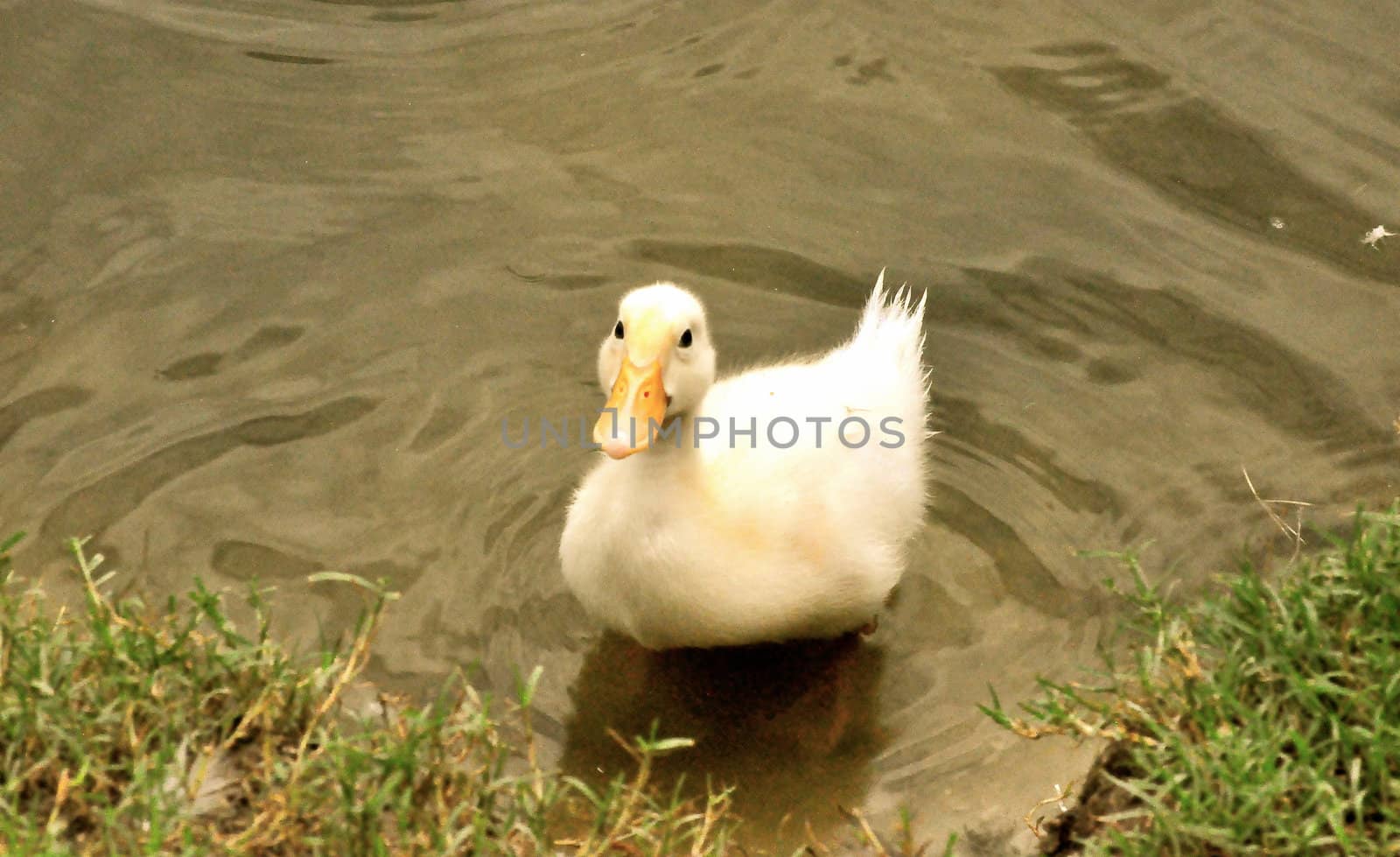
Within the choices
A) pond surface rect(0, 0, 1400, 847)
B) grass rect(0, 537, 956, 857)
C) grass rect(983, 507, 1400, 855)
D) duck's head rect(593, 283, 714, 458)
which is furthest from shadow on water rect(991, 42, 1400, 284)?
grass rect(0, 537, 956, 857)

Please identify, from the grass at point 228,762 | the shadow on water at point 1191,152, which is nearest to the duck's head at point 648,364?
the grass at point 228,762

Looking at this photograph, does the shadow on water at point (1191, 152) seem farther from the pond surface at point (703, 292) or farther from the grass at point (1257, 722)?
the grass at point (1257, 722)

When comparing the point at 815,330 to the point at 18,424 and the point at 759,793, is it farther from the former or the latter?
the point at 18,424

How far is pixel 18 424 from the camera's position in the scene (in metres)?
4.96

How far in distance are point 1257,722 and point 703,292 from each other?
2.83 m

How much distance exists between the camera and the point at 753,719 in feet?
14.3

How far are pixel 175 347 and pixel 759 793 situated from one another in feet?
8.29

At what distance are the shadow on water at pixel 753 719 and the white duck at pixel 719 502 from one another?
0.20 metres

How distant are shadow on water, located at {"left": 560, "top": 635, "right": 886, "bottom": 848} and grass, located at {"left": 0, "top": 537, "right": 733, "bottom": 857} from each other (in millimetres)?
699

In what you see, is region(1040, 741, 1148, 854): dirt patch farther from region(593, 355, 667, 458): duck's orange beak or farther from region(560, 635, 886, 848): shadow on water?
region(593, 355, 667, 458): duck's orange beak

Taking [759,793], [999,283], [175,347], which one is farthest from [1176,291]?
[175,347]

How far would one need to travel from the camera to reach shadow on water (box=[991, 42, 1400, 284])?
577 centimetres

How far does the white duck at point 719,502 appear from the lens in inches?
155

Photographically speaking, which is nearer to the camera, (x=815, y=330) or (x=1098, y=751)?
(x=1098, y=751)
